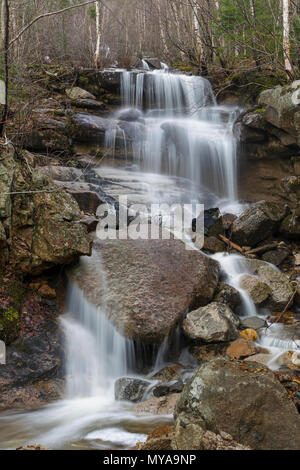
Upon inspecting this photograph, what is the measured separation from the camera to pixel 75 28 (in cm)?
1814

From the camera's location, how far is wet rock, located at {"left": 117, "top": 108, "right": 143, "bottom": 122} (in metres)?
12.0

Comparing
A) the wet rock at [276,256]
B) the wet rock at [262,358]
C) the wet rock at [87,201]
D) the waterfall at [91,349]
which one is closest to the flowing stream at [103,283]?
the waterfall at [91,349]

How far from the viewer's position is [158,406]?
12.1ft

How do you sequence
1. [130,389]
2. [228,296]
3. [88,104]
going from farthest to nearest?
[88,104], [228,296], [130,389]

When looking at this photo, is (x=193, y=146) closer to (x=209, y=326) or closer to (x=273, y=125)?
(x=273, y=125)

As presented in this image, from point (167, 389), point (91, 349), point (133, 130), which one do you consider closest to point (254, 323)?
point (167, 389)

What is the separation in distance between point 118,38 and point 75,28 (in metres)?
3.31

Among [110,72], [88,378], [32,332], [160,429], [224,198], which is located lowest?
[88,378]

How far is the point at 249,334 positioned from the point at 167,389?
170 centimetres

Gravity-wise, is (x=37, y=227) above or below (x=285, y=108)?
below

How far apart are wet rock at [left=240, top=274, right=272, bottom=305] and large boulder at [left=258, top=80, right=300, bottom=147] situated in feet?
14.8
